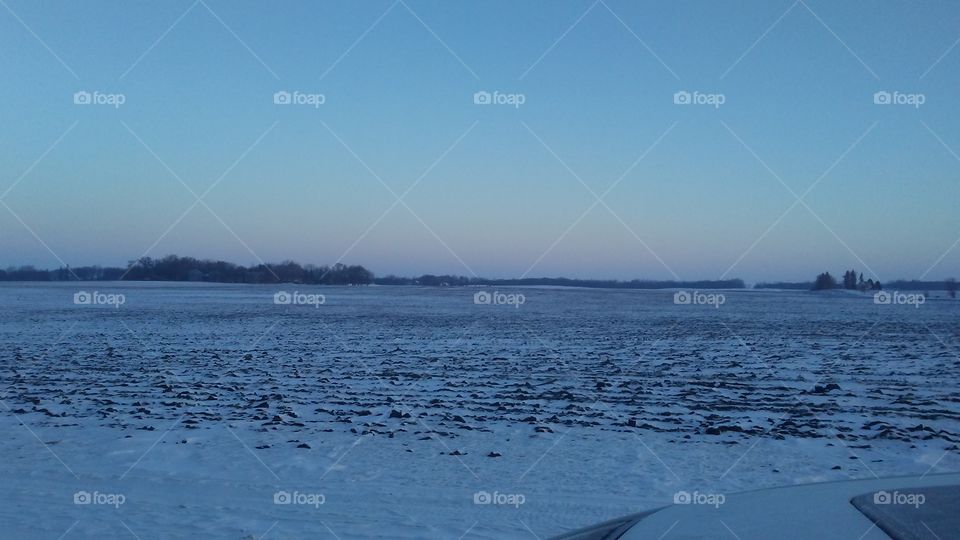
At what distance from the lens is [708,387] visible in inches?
547

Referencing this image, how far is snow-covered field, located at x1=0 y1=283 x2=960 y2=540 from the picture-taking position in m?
6.76

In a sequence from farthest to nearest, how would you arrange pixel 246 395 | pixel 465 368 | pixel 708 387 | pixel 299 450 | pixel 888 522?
pixel 465 368
pixel 708 387
pixel 246 395
pixel 299 450
pixel 888 522

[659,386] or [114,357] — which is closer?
[659,386]

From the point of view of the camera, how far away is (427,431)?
9.95 metres

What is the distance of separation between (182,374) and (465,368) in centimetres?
565

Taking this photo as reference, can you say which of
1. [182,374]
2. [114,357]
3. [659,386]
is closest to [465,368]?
[659,386]

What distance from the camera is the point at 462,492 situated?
733cm

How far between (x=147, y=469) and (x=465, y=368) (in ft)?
29.0

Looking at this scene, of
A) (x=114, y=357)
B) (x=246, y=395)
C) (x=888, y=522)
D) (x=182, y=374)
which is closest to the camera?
(x=888, y=522)

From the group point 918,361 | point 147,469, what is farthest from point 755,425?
point 918,361

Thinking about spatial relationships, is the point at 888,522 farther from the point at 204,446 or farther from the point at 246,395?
the point at 246,395

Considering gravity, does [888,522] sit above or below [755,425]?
above

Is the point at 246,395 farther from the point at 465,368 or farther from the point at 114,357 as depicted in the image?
the point at 114,357

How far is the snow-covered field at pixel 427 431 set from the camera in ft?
22.2
